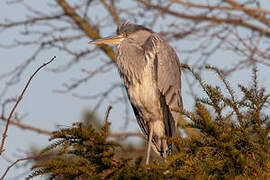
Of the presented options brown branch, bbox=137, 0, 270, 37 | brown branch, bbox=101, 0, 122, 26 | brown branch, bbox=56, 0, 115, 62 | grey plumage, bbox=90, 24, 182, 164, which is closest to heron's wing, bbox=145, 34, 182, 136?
grey plumage, bbox=90, 24, 182, 164

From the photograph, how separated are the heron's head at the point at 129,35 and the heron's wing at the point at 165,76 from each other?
0.16 metres

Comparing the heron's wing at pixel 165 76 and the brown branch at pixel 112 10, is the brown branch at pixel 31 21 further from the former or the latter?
the heron's wing at pixel 165 76

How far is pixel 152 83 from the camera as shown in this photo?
2.97 m

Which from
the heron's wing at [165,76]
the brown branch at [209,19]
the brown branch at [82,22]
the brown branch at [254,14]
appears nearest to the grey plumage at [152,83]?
the heron's wing at [165,76]

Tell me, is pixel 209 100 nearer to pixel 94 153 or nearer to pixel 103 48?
pixel 94 153

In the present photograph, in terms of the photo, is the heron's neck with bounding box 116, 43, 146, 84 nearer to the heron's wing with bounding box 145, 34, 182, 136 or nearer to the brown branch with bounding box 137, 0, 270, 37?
the heron's wing with bounding box 145, 34, 182, 136

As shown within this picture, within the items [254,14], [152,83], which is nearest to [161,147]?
[152,83]

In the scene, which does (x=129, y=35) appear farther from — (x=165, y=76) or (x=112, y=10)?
(x=112, y=10)

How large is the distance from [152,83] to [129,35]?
665 mm

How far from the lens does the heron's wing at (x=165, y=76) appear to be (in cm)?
301

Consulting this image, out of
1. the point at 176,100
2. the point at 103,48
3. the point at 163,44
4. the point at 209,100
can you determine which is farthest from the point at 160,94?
the point at 103,48

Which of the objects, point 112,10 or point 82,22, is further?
point 82,22

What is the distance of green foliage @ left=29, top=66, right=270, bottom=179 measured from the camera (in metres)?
1.26

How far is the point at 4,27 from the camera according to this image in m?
4.91
